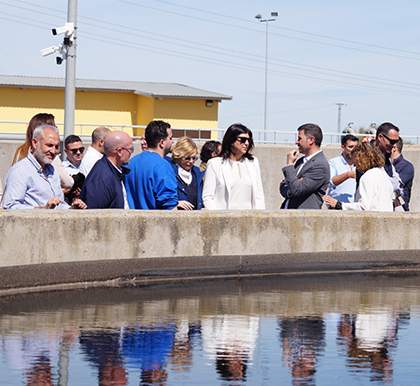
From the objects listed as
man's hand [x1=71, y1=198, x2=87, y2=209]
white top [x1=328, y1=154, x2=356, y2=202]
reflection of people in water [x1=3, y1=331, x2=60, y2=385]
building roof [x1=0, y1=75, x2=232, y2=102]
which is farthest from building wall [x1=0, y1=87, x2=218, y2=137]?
reflection of people in water [x1=3, y1=331, x2=60, y2=385]

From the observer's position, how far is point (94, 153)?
10469 mm

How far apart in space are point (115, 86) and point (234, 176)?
38.2 meters

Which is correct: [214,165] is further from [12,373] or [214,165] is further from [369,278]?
[12,373]

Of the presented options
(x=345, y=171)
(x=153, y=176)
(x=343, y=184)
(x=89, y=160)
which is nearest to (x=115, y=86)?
(x=343, y=184)

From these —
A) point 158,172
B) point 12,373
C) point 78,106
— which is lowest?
point 12,373

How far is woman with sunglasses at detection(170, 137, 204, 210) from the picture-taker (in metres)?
9.97

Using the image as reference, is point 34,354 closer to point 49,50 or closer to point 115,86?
point 49,50

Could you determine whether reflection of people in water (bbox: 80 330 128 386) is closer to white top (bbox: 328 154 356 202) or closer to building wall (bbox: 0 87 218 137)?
white top (bbox: 328 154 356 202)

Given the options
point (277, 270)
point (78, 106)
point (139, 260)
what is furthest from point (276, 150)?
point (78, 106)

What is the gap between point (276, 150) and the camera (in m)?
17.2

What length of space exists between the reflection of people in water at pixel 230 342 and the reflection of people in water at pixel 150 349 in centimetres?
27

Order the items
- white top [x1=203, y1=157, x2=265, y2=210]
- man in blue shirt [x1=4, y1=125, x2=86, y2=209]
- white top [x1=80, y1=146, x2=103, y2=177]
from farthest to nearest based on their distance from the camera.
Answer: white top [x1=80, y1=146, x2=103, y2=177]
white top [x1=203, y1=157, x2=265, y2=210]
man in blue shirt [x1=4, y1=125, x2=86, y2=209]

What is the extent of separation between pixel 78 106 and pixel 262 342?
131 ft

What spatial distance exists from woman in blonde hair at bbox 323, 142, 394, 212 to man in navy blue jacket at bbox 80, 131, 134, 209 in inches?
92.1
